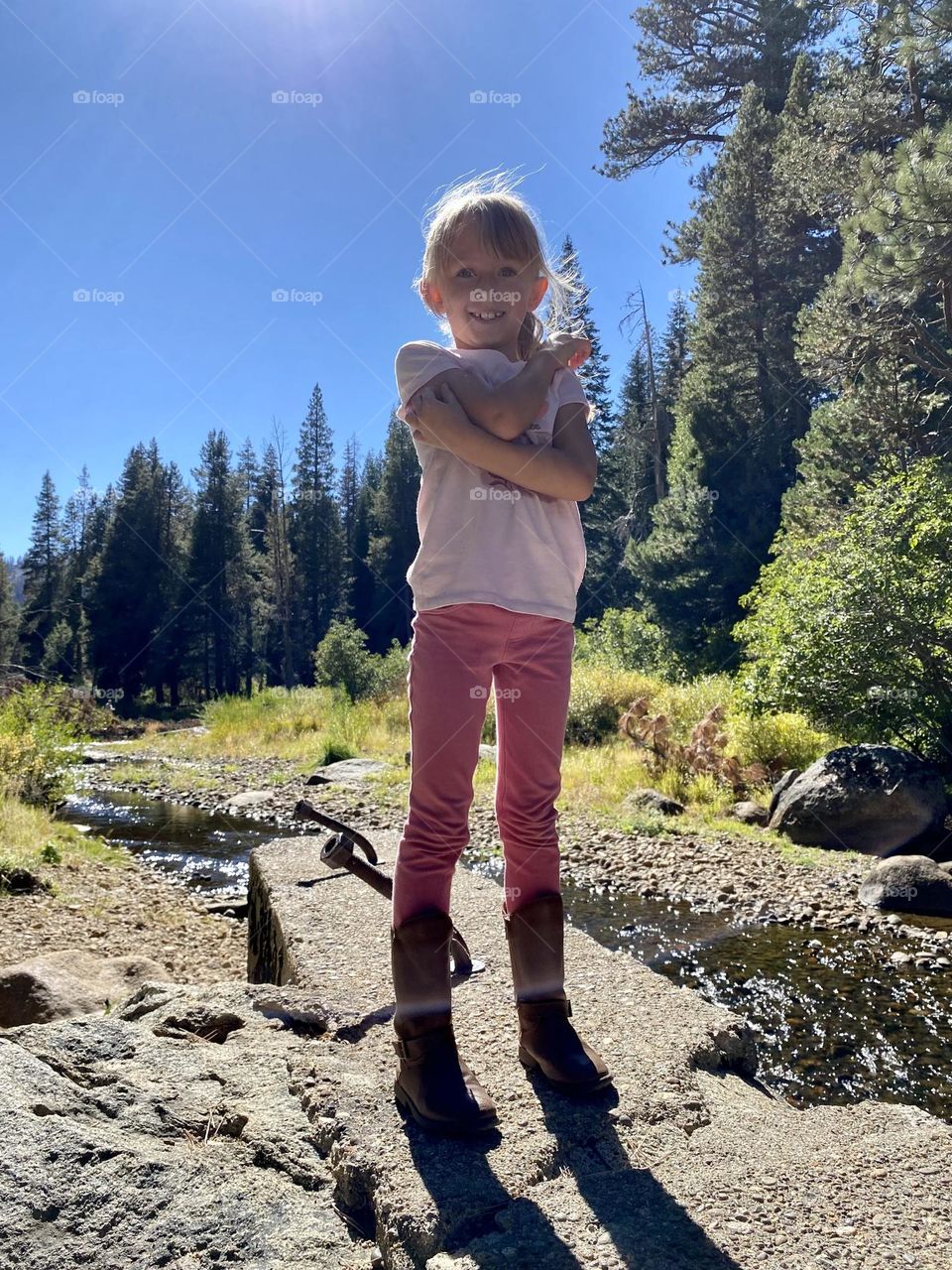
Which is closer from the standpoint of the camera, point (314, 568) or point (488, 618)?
point (488, 618)

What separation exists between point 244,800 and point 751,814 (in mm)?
6693

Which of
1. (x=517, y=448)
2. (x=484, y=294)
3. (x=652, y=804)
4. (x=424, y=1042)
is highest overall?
(x=484, y=294)

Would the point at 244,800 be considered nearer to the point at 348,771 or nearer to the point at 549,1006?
the point at 348,771

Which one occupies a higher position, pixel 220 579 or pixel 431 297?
pixel 220 579

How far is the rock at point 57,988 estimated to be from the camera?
336cm

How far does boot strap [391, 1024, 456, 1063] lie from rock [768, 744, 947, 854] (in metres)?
6.40

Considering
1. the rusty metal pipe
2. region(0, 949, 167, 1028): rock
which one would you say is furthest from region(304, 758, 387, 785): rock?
the rusty metal pipe

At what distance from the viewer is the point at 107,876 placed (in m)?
6.98

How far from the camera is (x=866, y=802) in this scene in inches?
287

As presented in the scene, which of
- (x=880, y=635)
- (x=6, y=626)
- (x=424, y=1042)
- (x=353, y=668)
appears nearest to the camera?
(x=424, y=1042)

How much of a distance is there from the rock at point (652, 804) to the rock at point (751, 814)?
635 millimetres

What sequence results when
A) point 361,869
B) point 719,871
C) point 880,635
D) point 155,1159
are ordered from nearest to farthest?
1. point 155,1159
2. point 361,869
3. point 719,871
4. point 880,635

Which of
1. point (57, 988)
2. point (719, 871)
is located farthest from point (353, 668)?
point (57, 988)

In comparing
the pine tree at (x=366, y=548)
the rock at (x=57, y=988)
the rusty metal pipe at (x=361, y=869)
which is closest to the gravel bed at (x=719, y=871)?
the rock at (x=57, y=988)
